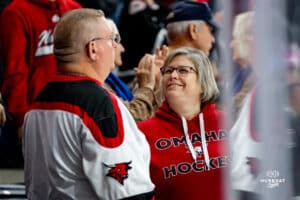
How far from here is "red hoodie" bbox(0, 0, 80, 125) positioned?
6418mm

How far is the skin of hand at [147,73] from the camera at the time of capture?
589 cm

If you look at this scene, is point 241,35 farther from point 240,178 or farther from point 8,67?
point 8,67

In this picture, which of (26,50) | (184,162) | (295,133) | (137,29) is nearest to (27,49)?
(26,50)

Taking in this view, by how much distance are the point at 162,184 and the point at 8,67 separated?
1923 mm

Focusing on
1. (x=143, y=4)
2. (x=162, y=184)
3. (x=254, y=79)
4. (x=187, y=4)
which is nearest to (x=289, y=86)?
(x=254, y=79)

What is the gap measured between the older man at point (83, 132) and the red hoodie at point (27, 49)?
192 centimetres

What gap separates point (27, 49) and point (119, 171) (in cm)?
253

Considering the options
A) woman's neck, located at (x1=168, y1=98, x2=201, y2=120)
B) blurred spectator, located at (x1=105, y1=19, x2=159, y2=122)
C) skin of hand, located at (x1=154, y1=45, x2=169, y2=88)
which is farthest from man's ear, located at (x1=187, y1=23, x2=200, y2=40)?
woman's neck, located at (x1=168, y1=98, x2=201, y2=120)

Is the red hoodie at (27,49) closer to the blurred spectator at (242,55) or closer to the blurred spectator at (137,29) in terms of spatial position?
the blurred spectator at (137,29)

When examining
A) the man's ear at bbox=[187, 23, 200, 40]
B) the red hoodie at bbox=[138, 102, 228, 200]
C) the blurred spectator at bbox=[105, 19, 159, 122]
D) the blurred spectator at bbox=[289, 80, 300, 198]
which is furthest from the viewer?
the man's ear at bbox=[187, 23, 200, 40]

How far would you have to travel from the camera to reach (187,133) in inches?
198

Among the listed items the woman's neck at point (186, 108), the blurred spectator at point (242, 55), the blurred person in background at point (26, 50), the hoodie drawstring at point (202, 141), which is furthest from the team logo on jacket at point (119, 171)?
the blurred person in background at point (26, 50)

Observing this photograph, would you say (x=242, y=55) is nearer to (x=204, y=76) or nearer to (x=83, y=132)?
(x=83, y=132)

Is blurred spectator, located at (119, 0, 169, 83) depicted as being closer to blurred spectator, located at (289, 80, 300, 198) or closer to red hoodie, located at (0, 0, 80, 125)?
red hoodie, located at (0, 0, 80, 125)
